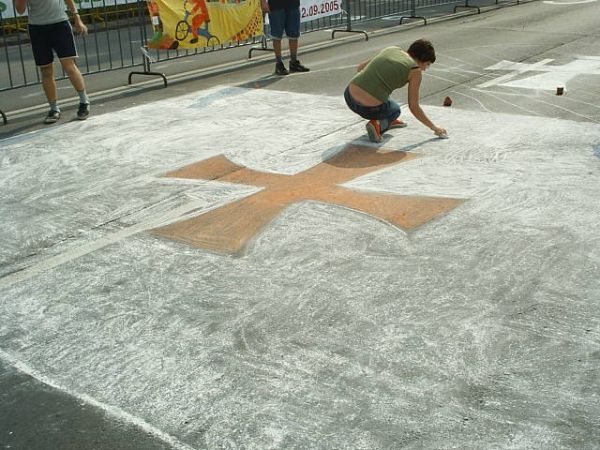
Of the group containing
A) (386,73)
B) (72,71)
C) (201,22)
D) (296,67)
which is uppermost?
(201,22)

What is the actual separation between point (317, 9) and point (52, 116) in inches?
274

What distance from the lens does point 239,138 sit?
7.93 m

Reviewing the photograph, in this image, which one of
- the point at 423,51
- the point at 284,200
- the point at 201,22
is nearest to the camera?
the point at 284,200

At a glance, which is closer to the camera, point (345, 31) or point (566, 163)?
point (566, 163)

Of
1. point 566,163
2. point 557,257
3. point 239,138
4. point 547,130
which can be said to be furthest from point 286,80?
point 557,257

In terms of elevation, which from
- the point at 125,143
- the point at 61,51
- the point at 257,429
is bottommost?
the point at 257,429

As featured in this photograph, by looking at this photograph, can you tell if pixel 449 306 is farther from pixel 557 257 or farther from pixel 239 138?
pixel 239 138

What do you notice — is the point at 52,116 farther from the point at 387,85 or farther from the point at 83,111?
the point at 387,85

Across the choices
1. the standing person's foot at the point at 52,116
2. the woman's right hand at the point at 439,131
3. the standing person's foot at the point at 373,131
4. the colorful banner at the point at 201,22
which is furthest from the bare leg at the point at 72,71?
the woman's right hand at the point at 439,131

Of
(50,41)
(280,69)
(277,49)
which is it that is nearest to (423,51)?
(50,41)

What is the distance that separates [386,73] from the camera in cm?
→ 754

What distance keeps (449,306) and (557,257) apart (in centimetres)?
99

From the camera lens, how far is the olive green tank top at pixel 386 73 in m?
7.45

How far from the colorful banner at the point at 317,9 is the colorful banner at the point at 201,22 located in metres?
1.55
